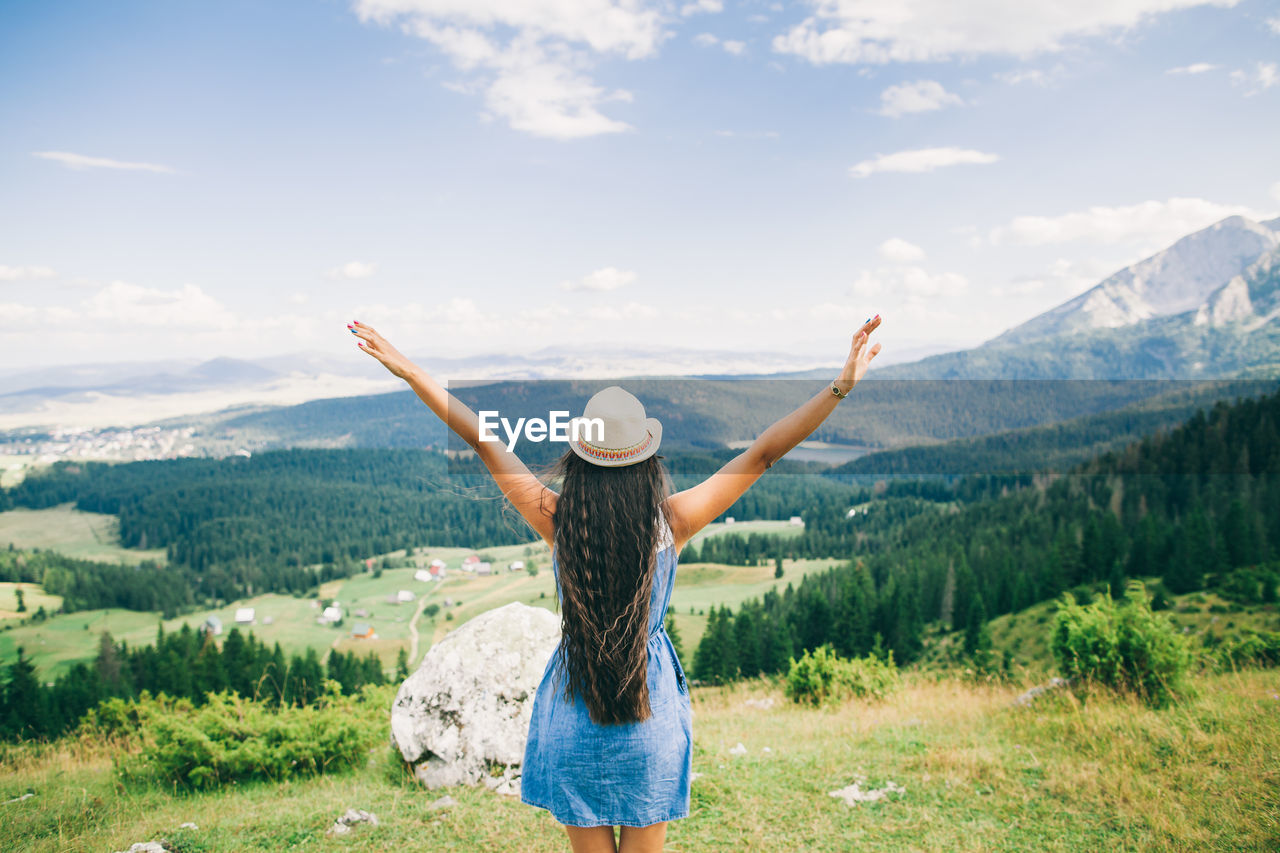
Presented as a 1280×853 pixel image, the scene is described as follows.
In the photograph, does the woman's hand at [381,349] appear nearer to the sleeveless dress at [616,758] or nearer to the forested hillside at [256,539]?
the sleeveless dress at [616,758]

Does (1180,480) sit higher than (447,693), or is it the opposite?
(447,693)

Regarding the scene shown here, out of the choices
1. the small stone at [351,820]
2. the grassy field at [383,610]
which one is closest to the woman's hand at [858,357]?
the small stone at [351,820]

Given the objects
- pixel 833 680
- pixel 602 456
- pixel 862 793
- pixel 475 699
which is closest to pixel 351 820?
pixel 475 699

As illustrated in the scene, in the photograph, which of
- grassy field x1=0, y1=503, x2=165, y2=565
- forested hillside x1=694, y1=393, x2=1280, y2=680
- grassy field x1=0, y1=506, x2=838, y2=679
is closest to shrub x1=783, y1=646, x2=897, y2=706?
forested hillside x1=694, y1=393, x2=1280, y2=680

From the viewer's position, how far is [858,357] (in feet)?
10.7

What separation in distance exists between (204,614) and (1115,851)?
16326 cm

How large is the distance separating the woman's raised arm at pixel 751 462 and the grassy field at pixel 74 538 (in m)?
206

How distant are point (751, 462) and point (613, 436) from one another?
69 centimetres

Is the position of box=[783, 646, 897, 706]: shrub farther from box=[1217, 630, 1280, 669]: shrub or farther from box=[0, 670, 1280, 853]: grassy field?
box=[1217, 630, 1280, 669]: shrub

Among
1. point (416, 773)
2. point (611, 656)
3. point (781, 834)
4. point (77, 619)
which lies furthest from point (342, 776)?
point (77, 619)

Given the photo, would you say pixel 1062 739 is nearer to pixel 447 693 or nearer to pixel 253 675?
pixel 447 693

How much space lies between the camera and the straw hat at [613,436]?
284 centimetres

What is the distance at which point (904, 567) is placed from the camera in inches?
3740

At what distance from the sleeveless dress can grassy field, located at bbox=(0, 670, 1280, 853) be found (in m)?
3.93
